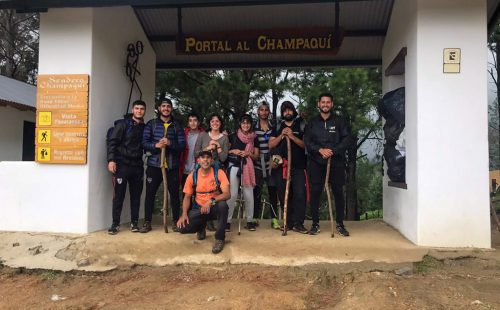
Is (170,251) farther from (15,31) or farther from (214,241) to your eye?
(15,31)

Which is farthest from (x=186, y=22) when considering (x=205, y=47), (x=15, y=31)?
(x=15, y=31)

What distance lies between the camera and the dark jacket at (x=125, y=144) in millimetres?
5625

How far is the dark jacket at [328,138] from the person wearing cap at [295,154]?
22 centimetres

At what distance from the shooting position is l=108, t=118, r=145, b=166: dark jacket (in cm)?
562

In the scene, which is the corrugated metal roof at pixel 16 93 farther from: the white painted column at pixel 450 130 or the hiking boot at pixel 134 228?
the white painted column at pixel 450 130

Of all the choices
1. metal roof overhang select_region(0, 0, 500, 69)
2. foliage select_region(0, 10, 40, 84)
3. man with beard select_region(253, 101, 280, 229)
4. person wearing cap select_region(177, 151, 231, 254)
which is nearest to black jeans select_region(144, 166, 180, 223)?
person wearing cap select_region(177, 151, 231, 254)

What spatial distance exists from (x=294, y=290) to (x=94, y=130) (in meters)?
3.22

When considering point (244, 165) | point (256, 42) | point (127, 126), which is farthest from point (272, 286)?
point (256, 42)

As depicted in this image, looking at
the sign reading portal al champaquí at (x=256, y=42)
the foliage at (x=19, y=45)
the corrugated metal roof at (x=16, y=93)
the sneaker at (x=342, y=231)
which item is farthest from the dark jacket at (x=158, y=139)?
the foliage at (x=19, y=45)

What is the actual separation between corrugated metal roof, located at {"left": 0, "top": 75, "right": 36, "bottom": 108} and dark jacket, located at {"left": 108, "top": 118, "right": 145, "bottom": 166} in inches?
302

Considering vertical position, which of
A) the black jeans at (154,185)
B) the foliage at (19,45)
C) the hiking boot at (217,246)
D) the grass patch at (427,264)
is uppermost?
the foliage at (19,45)

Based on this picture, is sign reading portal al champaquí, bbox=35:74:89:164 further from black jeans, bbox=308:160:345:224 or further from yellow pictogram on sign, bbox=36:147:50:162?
black jeans, bbox=308:160:345:224

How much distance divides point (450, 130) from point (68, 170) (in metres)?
4.55

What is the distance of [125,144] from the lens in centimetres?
569
